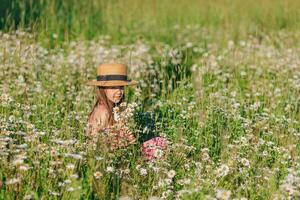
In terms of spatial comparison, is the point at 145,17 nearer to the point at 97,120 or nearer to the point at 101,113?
the point at 101,113

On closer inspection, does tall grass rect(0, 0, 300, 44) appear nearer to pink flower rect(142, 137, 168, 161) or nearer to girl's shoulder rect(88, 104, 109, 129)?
girl's shoulder rect(88, 104, 109, 129)

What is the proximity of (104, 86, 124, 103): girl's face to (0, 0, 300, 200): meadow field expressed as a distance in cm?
23

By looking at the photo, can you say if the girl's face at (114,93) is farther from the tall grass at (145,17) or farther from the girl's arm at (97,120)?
the tall grass at (145,17)

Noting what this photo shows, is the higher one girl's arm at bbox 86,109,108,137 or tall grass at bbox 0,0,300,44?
tall grass at bbox 0,0,300,44

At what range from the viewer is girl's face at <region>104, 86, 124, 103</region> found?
6062 millimetres

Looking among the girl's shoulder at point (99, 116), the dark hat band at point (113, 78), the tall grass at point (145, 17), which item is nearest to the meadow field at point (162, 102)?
the tall grass at point (145, 17)

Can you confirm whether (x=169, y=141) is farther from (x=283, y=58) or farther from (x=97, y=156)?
(x=283, y=58)

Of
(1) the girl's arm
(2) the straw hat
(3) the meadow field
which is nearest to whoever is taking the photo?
(3) the meadow field

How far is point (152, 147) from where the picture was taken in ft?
17.8

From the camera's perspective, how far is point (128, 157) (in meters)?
5.41

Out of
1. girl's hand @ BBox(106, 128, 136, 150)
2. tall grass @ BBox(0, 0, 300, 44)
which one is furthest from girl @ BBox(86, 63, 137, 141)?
tall grass @ BBox(0, 0, 300, 44)

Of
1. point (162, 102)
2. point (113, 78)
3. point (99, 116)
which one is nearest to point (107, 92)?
point (113, 78)

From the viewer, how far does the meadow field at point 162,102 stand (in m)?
4.69

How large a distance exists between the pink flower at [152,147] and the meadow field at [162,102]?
0.11 metres
